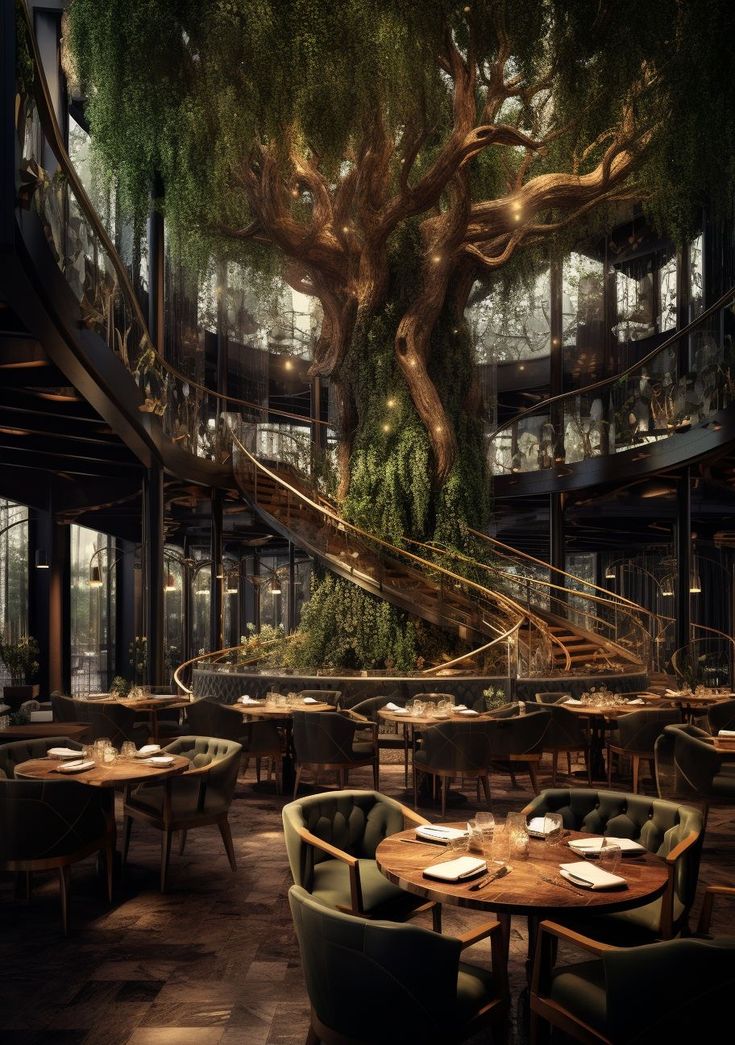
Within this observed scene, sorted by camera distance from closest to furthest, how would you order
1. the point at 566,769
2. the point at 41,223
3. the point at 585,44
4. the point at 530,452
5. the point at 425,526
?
the point at 41,223 → the point at 566,769 → the point at 585,44 → the point at 425,526 → the point at 530,452

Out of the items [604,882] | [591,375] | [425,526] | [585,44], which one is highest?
[585,44]

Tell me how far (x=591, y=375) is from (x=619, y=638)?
9.12m

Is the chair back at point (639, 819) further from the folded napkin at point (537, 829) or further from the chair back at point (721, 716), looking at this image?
the chair back at point (721, 716)

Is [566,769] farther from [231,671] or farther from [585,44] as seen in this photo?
[585,44]

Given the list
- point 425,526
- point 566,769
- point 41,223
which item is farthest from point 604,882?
point 425,526

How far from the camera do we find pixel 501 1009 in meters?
2.77

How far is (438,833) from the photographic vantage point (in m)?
3.45

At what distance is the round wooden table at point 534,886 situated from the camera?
2.74 metres

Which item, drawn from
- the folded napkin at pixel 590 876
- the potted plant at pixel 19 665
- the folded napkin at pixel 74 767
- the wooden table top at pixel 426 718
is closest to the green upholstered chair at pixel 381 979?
the folded napkin at pixel 590 876

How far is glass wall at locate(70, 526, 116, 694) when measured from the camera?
1834 centimetres

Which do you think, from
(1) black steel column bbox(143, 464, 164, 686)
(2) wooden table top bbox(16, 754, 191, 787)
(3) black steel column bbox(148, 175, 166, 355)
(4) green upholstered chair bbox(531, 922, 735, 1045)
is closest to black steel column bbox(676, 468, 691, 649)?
(1) black steel column bbox(143, 464, 164, 686)

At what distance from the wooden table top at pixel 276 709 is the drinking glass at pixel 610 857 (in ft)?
14.8

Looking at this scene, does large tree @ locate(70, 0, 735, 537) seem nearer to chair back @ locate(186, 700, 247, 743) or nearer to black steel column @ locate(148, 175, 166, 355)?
black steel column @ locate(148, 175, 166, 355)

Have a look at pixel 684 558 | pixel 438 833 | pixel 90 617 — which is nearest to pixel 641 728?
pixel 438 833
